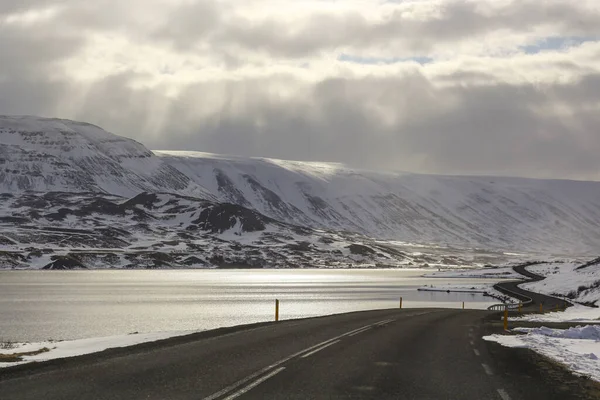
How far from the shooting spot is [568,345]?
31406 millimetres

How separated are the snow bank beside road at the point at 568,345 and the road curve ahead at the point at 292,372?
1.49m

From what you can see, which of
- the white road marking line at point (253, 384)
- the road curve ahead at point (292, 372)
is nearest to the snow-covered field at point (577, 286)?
the road curve ahead at point (292, 372)

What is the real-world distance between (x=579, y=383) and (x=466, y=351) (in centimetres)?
825

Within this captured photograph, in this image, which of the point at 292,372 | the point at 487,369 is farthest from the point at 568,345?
the point at 292,372

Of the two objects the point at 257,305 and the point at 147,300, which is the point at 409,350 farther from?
the point at 147,300

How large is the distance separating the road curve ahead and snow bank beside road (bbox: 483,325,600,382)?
1.49 meters

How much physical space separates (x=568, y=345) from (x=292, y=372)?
15.1 metres

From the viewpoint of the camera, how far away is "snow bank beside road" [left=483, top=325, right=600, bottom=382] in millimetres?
24531

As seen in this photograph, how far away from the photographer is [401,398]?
57.5 feet

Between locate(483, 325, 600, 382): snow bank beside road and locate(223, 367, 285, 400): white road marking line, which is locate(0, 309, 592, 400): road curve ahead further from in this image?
locate(483, 325, 600, 382): snow bank beside road

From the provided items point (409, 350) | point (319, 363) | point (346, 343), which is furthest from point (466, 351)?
point (319, 363)

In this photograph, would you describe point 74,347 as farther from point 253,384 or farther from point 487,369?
point 487,369

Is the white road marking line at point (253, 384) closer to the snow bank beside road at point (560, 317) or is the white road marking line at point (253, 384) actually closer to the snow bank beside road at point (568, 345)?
the snow bank beside road at point (568, 345)

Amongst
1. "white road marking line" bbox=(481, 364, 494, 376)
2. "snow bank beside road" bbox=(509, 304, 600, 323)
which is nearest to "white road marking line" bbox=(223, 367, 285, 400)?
"white road marking line" bbox=(481, 364, 494, 376)
